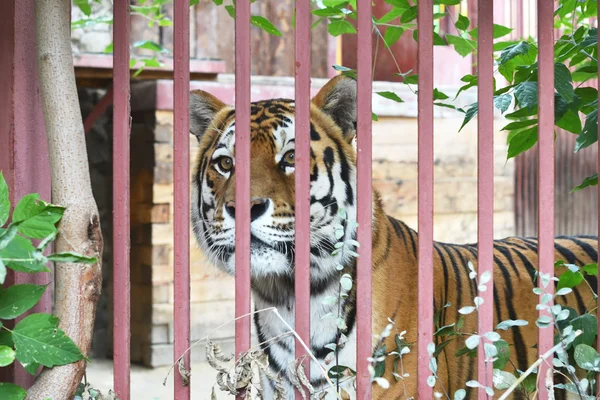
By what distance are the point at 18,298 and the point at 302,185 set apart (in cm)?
67

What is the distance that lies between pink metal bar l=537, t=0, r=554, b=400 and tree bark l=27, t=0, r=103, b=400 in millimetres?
1025

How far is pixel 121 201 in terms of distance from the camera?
75.5 inches

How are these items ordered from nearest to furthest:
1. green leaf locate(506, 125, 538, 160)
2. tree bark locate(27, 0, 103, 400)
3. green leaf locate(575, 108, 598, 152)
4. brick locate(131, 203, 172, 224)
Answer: tree bark locate(27, 0, 103, 400)
green leaf locate(575, 108, 598, 152)
green leaf locate(506, 125, 538, 160)
brick locate(131, 203, 172, 224)

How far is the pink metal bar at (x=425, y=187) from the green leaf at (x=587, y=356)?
1.11 feet

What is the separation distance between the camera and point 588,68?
2484mm

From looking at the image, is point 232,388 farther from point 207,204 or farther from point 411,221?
point 411,221

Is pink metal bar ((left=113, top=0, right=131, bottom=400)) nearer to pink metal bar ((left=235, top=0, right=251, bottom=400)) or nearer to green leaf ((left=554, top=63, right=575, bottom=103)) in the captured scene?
pink metal bar ((left=235, top=0, right=251, bottom=400))

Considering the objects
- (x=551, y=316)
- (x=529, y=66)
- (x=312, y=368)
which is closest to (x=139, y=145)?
(x=312, y=368)

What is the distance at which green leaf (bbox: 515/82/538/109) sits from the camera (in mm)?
2189

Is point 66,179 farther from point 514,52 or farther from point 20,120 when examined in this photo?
point 514,52

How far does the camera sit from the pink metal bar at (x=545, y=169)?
1923 mm

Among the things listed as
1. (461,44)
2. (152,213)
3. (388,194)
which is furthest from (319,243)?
(388,194)

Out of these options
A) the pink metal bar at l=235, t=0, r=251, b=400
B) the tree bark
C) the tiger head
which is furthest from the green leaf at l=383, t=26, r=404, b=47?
the tree bark

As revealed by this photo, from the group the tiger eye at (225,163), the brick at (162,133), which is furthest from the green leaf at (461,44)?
the brick at (162,133)
